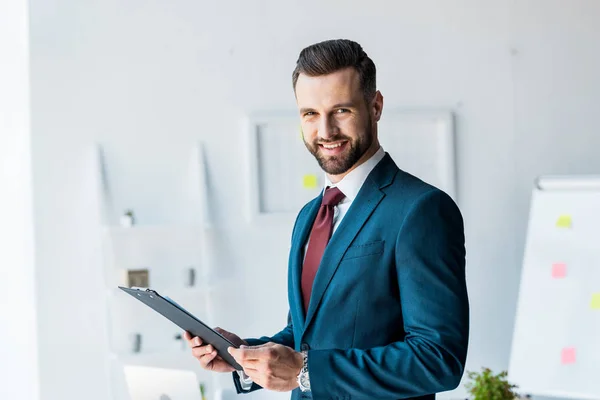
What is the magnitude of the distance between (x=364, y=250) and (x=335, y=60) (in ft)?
1.26

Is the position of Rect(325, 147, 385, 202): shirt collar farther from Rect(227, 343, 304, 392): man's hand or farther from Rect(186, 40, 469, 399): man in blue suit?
Rect(227, 343, 304, 392): man's hand

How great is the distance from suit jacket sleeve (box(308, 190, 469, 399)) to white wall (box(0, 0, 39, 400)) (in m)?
2.79

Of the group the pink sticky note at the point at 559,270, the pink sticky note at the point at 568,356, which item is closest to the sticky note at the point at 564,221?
the pink sticky note at the point at 559,270

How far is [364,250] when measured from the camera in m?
1.59

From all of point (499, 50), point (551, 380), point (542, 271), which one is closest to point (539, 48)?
point (499, 50)

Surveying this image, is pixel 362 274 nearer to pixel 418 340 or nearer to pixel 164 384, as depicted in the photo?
pixel 418 340

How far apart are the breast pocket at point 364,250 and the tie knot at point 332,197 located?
0.17 meters

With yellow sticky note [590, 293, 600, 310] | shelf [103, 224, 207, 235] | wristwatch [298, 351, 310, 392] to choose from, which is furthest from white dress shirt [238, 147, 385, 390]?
yellow sticky note [590, 293, 600, 310]

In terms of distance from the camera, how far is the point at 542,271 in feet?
13.1

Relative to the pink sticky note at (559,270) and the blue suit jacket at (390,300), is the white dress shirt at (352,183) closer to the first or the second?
the blue suit jacket at (390,300)

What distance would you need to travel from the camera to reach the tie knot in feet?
5.72

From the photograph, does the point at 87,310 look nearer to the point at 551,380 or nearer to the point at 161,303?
the point at 551,380

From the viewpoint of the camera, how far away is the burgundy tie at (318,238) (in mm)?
1697

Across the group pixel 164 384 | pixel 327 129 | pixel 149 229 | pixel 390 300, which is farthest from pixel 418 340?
pixel 149 229
